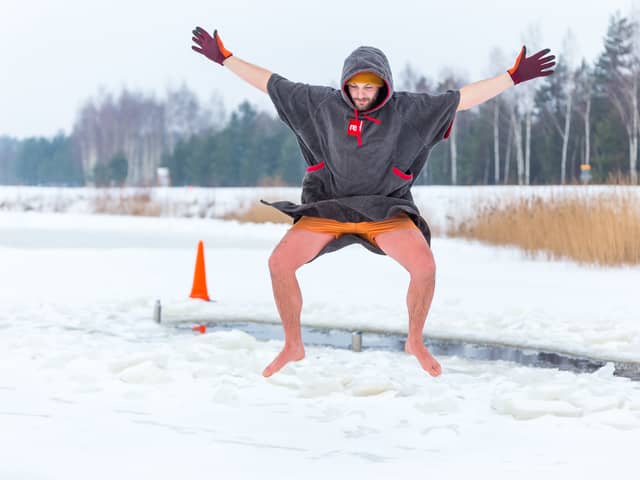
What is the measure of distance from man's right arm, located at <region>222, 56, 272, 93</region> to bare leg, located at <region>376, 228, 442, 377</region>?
1128 mm

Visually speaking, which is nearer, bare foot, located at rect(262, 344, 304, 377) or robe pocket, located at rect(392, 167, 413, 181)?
robe pocket, located at rect(392, 167, 413, 181)

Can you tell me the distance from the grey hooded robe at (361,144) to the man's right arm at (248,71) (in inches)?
4.4

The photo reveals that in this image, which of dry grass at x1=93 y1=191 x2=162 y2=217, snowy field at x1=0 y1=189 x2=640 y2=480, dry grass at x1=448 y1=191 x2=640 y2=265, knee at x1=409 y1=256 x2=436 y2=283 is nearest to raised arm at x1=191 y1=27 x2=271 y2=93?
knee at x1=409 y1=256 x2=436 y2=283

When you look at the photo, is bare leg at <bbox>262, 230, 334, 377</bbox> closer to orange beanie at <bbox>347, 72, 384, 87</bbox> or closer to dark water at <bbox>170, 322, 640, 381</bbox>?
orange beanie at <bbox>347, 72, 384, 87</bbox>

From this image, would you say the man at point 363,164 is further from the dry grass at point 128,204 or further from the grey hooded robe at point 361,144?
the dry grass at point 128,204

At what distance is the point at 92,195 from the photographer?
3008 cm

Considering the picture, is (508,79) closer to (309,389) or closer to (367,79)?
(367,79)

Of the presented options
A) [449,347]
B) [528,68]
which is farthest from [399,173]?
[449,347]

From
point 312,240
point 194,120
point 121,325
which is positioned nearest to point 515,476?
point 312,240

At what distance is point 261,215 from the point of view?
2400 cm

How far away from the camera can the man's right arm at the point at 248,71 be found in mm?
5039

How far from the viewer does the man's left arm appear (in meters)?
4.89

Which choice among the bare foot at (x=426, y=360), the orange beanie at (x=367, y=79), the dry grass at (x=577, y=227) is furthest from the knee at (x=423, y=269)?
the dry grass at (x=577, y=227)

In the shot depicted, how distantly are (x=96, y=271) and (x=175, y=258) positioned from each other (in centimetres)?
205
